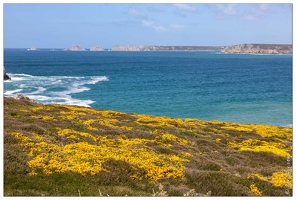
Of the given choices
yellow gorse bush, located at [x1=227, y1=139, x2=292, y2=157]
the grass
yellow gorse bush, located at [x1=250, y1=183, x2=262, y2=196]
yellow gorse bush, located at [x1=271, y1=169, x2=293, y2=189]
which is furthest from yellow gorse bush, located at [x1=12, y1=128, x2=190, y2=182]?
yellow gorse bush, located at [x1=227, y1=139, x2=292, y2=157]

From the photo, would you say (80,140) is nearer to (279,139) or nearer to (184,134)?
(184,134)

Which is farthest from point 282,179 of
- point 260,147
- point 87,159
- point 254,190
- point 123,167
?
point 260,147

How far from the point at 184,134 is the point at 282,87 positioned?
109m

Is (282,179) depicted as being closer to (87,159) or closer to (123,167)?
(123,167)

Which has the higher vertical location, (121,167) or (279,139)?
(121,167)

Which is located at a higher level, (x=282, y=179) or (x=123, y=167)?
(x=123, y=167)

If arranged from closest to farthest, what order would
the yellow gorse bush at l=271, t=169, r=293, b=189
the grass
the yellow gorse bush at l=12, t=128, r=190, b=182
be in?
the grass
the yellow gorse bush at l=12, t=128, r=190, b=182
the yellow gorse bush at l=271, t=169, r=293, b=189

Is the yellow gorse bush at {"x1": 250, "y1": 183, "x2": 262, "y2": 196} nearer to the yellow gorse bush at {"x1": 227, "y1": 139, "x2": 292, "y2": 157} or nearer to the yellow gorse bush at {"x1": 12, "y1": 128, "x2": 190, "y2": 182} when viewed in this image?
the yellow gorse bush at {"x1": 12, "y1": 128, "x2": 190, "y2": 182}

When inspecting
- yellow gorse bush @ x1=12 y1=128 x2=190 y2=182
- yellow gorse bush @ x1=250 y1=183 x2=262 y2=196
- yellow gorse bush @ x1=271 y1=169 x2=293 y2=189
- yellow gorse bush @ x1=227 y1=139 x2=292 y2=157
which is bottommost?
yellow gorse bush @ x1=227 y1=139 x2=292 y2=157

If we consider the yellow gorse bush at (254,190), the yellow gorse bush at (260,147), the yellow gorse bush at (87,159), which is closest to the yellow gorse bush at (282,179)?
the yellow gorse bush at (254,190)

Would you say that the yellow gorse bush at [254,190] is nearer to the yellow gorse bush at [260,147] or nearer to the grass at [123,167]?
the grass at [123,167]

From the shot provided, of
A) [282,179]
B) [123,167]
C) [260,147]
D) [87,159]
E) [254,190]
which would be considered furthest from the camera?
[260,147]

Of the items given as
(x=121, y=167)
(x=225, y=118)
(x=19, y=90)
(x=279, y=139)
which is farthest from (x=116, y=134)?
(x=19, y=90)

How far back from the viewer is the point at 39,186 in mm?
15164
